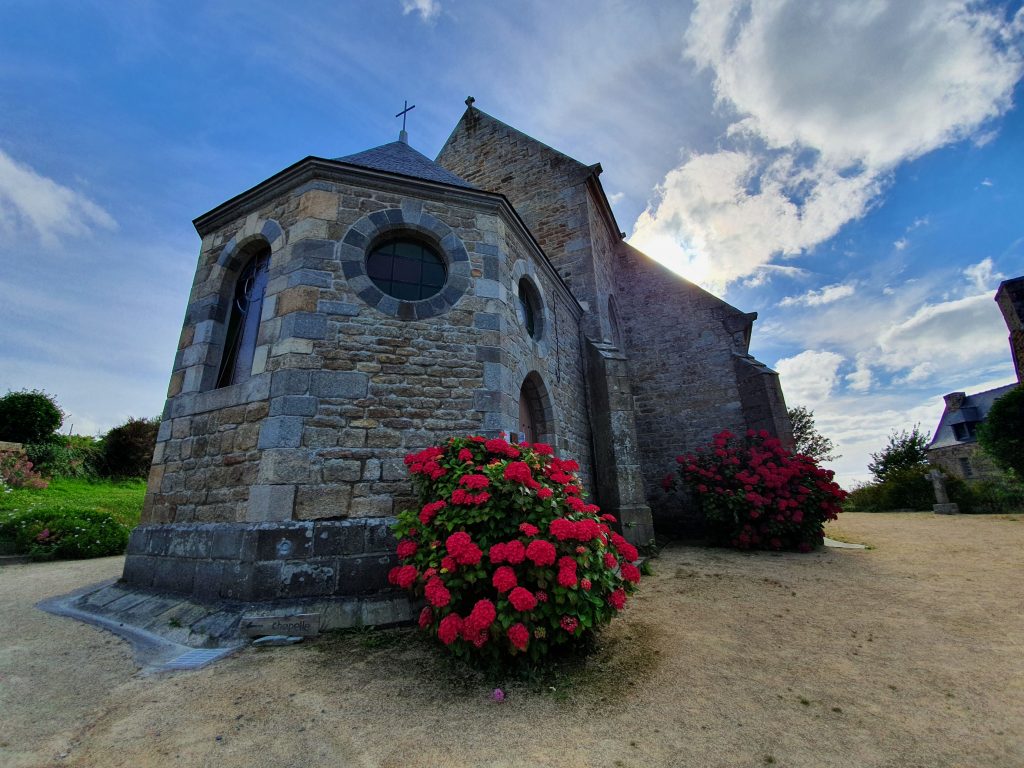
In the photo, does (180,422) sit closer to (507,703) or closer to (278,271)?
(278,271)

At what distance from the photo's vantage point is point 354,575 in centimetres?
388

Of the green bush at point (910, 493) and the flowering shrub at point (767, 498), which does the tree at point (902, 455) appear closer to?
the green bush at point (910, 493)

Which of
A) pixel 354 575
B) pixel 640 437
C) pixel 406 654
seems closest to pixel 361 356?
pixel 354 575

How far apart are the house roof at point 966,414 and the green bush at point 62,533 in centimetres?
3199

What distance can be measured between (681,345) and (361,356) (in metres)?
8.09

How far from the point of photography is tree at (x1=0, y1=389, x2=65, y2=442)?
13073 mm

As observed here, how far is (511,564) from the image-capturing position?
9.27ft

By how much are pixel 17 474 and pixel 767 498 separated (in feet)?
57.7

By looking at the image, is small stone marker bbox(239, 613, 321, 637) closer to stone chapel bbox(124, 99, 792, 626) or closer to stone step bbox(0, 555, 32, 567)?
stone chapel bbox(124, 99, 792, 626)

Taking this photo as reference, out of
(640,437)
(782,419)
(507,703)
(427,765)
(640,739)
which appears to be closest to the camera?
(427,765)

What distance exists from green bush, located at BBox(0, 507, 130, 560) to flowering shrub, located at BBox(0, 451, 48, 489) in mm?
3690

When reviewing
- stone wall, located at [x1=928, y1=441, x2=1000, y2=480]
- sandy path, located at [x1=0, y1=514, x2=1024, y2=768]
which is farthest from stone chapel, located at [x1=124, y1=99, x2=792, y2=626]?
stone wall, located at [x1=928, y1=441, x2=1000, y2=480]

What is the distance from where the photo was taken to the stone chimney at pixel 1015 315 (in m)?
14.8

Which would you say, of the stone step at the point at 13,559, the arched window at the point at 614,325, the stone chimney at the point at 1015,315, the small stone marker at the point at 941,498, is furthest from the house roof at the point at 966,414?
the stone step at the point at 13,559
